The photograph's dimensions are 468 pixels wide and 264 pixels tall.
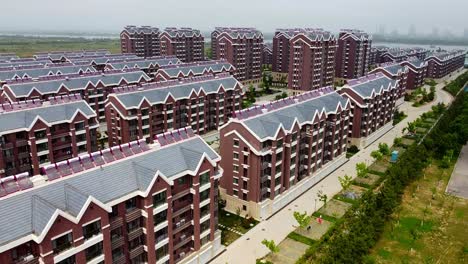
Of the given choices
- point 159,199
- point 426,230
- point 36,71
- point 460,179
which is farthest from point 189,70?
point 159,199

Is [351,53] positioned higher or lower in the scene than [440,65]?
higher

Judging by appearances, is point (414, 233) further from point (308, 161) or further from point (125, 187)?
point (125, 187)

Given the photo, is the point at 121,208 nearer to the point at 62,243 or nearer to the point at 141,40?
the point at 62,243

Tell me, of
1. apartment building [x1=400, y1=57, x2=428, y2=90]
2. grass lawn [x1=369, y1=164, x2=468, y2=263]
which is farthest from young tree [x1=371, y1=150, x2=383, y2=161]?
apartment building [x1=400, y1=57, x2=428, y2=90]

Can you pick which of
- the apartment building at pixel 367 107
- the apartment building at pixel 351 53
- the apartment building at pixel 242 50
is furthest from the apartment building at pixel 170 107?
the apartment building at pixel 351 53

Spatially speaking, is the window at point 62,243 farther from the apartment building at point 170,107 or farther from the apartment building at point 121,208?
the apartment building at point 170,107

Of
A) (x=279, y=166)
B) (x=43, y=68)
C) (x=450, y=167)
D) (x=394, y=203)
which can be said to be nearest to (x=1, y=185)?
(x=279, y=166)
